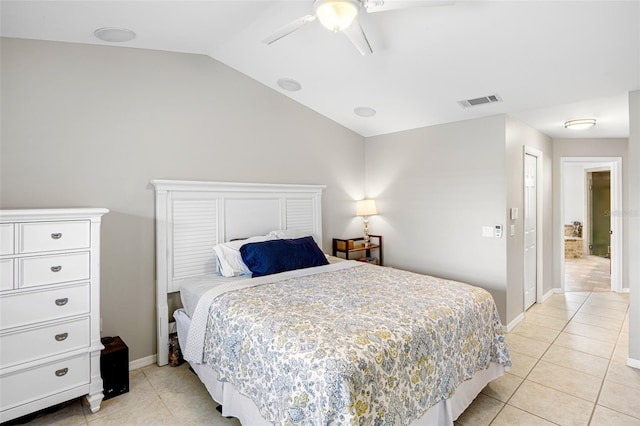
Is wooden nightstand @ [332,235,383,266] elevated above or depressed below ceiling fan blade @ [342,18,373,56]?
below

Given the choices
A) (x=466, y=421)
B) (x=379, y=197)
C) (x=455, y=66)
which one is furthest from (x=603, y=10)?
(x=379, y=197)

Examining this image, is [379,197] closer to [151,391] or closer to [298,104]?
[298,104]

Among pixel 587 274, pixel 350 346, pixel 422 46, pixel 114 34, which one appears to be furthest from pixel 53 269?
pixel 587 274

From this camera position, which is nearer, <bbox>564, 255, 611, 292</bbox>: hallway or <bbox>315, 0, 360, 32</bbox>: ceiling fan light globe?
<bbox>315, 0, 360, 32</bbox>: ceiling fan light globe

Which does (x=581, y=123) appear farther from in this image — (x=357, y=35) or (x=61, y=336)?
(x=61, y=336)

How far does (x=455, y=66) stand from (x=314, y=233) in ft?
→ 7.84

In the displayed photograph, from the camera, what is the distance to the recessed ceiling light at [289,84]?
365cm

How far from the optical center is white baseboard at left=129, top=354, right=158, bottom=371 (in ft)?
9.66

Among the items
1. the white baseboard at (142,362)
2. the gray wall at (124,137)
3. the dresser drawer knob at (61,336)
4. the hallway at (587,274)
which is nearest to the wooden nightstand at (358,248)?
the gray wall at (124,137)

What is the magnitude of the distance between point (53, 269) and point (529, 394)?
349 centimetres

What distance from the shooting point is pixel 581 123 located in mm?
3965

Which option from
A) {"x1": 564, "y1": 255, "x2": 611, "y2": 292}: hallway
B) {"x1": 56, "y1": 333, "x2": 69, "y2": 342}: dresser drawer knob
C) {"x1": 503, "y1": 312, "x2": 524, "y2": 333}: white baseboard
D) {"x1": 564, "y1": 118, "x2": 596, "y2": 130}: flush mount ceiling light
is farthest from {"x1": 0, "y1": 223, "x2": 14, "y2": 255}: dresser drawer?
{"x1": 564, "y1": 255, "x2": 611, "y2": 292}: hallway

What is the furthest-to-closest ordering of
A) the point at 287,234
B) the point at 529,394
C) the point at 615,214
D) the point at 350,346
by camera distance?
the point at 615,214
the point at 287,234
the point at 529,394
the point at 350,346

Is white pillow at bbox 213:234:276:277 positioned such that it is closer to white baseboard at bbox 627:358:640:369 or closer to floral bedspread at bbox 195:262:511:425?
floral bedspread at bbox 195:262:511:425
